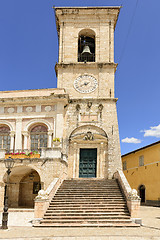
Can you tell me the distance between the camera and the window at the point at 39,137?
70.2 ft

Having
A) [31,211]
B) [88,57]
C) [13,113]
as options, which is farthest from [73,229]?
[88,57]

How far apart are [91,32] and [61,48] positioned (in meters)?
3.73

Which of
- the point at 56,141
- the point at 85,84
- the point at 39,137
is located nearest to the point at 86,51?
the point at 85,84

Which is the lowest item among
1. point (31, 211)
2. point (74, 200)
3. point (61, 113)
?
point (31, 211)

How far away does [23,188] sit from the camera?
70.9 ft

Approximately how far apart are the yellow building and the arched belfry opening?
36.5ft

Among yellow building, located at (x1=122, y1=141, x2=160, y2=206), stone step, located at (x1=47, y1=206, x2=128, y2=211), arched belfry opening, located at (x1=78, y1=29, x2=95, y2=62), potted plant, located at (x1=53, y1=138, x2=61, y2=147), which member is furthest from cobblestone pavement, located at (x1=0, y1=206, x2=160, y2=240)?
arched belfry opening, located at (x1=78, y1=29, x2=95, y2=62)

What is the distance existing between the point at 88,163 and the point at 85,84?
7452 mm

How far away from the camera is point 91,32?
2619 cm

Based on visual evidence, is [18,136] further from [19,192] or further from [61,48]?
[61,48]

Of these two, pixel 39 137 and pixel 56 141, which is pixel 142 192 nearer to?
pixel 56 141

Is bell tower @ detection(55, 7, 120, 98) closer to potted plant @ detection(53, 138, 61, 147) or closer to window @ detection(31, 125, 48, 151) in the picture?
window @ detection(31, 125, 48, 151)

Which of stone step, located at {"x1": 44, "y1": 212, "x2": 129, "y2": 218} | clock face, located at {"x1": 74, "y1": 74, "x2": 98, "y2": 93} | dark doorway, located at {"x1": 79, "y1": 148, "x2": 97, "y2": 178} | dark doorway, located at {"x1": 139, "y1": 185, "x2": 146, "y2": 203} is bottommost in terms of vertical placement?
dark doorway, located at {"x1": 139, "y1": 185, "x2": 146, "y2": 203}

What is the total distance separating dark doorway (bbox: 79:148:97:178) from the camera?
2150 centimetres
